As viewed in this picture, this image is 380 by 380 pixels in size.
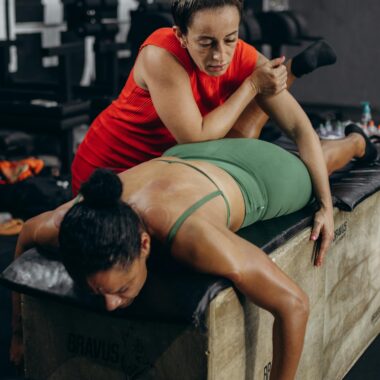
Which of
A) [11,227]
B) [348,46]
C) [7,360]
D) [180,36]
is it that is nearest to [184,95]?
[180,36]

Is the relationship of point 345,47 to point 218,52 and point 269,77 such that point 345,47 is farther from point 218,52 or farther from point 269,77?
point 218,52

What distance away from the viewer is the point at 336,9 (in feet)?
22.4

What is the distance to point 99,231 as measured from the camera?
132 cm

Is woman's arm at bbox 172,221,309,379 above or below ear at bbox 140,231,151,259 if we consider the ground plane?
below

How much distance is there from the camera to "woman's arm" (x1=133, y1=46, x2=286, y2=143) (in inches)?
73.4

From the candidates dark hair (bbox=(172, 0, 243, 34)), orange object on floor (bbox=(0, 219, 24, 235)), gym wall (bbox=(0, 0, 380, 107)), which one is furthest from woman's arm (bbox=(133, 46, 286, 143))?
gym wall (bbox=(0, 0, 380, 107))

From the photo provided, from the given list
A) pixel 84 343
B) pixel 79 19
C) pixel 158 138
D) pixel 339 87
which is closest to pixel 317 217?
pixel 158 138

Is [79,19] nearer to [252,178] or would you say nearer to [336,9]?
[336,9]

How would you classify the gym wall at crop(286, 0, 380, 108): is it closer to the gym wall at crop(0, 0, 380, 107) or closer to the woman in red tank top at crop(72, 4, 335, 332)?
the gym wall at crop(0, 0, 380, 107)

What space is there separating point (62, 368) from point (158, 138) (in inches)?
29.8

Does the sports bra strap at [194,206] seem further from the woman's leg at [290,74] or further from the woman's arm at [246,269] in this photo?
the woman's leg at [290,74]

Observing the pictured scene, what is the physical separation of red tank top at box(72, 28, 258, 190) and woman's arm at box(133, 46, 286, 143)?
0.06 meters

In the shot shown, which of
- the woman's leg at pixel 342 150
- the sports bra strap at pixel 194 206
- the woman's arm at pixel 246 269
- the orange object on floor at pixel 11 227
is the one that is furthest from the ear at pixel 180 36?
the orange object on floor at pixel 11 227

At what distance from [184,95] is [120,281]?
67 centimetres
